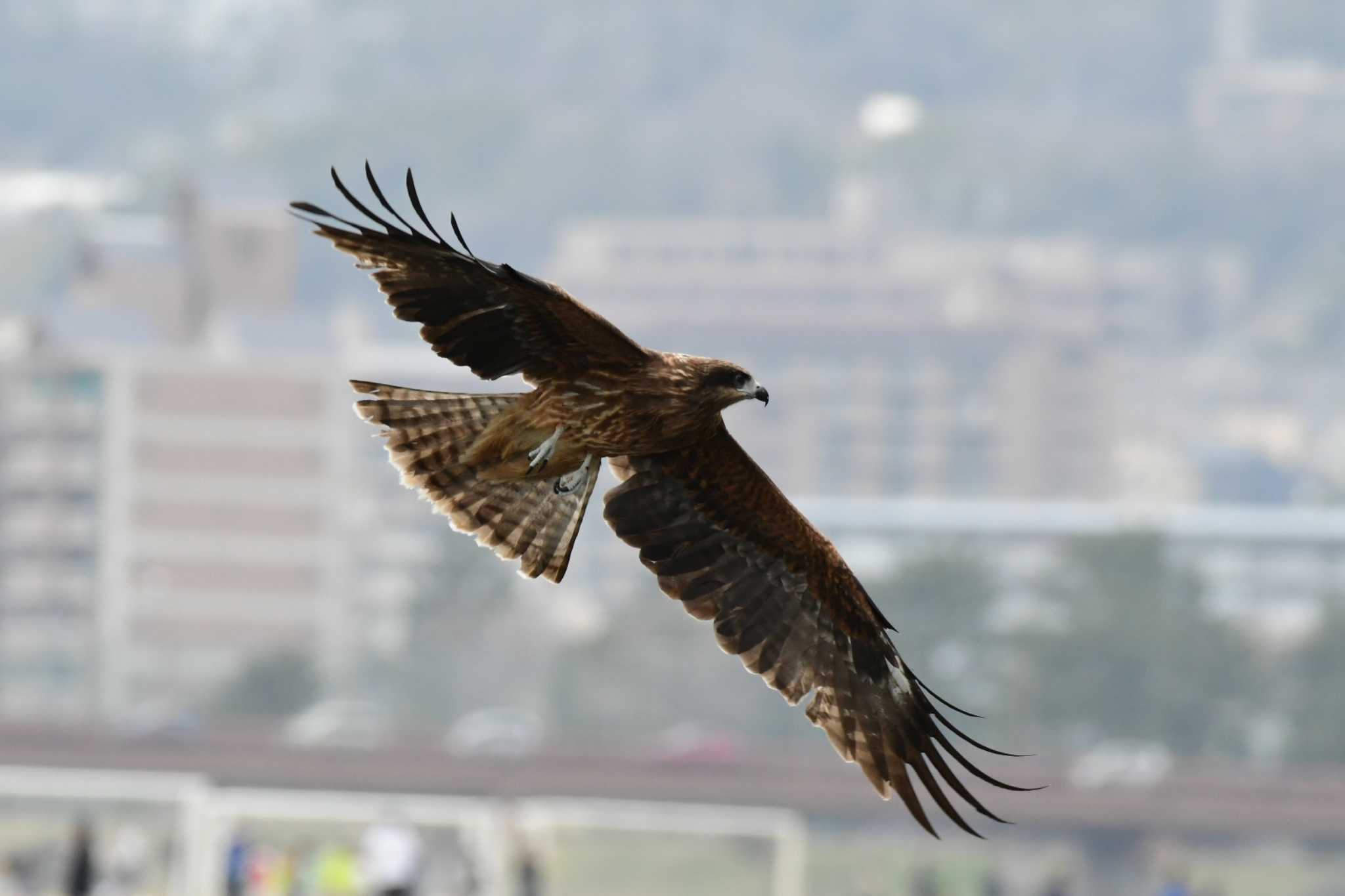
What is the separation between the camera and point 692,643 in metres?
111

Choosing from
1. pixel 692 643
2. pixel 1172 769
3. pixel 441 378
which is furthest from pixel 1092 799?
pixel 441 378

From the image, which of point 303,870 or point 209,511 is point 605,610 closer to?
point 209,511

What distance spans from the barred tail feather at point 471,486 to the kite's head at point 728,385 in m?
0.88

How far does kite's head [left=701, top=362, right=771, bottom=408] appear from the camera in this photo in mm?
9680

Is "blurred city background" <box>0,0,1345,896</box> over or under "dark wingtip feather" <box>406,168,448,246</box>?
over

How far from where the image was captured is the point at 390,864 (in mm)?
23203

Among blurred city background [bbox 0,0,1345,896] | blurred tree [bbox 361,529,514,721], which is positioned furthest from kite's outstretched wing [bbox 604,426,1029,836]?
blurred tree [bbox 361,529,514,721]

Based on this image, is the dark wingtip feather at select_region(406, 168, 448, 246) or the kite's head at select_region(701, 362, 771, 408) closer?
the dark wingtip feather at select_region(406, 168, 448, 246)

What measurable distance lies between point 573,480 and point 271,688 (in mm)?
109756

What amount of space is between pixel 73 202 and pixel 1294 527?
238 ft

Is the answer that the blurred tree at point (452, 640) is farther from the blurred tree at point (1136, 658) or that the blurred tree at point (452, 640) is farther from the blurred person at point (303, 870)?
the blurred person at point (303, 870)

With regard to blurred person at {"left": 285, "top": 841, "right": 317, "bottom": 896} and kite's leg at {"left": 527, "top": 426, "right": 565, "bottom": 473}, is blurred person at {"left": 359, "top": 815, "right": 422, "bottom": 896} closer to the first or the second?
blurred person at {"left": 285, "top": 841, "right": 317, "bottom": 896}

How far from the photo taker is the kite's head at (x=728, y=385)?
31.8 ft

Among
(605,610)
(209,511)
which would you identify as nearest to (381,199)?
(209,511)
